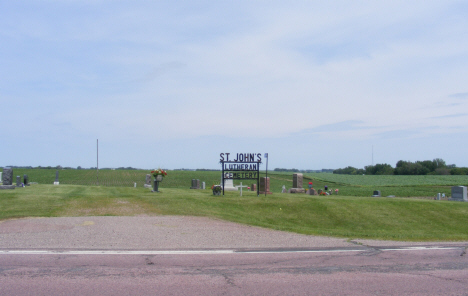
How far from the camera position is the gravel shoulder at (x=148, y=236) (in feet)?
29.2

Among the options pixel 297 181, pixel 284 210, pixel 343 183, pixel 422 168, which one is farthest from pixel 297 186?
pixel 422 168

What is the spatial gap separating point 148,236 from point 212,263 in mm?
3292

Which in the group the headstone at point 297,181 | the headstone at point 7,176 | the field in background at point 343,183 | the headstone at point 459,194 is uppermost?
the headstone at point 7,176

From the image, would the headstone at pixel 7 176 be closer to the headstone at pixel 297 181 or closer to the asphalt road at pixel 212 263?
the asphalt road at pixel 212 263

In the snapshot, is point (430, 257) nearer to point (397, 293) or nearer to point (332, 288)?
point (397, 293)

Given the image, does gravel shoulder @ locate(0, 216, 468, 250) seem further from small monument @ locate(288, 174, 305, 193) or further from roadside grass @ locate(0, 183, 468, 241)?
small monument @ locate(288, 174, 305, 193)

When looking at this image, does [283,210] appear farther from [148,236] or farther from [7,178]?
[7,178]

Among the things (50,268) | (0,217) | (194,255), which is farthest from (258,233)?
(0,217)

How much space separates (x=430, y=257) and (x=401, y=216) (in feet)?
33.0

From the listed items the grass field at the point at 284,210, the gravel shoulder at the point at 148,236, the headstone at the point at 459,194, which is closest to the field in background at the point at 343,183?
the headstone at the point at 459,194

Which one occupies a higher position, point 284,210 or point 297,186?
point 297,186

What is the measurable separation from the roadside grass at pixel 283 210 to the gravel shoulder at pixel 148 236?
5.74 ft

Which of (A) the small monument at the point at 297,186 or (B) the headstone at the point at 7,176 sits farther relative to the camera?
(A) the small monument at the point at 297,186

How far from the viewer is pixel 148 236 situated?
9.99 metres
